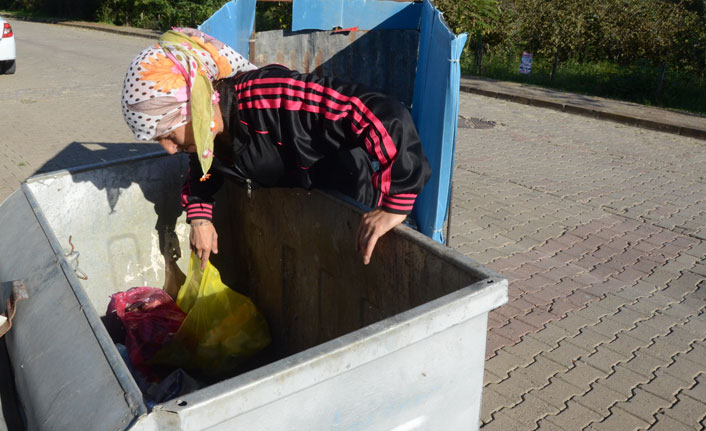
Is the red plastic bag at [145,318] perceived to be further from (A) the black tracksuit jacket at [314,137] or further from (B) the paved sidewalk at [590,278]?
(B) the paved sidewalk at [590,278]

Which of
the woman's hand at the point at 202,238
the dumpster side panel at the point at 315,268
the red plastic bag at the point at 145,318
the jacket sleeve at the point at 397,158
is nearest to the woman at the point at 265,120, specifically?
the jacket sleeve at the point at 397,158

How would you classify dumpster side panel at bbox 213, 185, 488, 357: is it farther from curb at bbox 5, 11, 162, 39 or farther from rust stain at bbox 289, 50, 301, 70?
curb at bbox 5, 11, 162, 39

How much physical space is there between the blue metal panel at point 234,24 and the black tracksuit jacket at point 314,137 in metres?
1.51

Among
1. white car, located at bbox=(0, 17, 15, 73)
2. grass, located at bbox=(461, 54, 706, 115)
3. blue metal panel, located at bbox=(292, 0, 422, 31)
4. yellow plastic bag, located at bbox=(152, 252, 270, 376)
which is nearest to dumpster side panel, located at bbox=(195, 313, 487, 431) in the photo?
yellow plastic bag, located at bbox=(152, 252, 270, 376)

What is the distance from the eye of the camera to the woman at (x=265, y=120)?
199 cm

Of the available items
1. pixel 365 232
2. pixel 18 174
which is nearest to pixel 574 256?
pixel 365 232

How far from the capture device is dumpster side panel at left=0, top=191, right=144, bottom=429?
4.26 ft

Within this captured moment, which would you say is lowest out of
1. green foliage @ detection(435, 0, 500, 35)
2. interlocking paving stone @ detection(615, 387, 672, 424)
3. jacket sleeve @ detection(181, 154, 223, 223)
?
interlocking paving stone @ detection(615, 387, 672, 424)

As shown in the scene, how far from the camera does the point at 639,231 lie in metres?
4.95

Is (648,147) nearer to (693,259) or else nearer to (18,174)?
(693,259)

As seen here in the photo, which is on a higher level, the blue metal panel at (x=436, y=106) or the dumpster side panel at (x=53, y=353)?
the blue metal panel at (x=436, y=106)

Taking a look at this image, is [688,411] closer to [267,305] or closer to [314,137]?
[267,305]

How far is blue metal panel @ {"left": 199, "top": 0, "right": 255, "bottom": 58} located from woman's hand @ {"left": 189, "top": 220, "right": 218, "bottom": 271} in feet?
5.24

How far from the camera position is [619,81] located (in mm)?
11812
